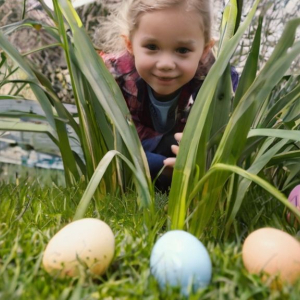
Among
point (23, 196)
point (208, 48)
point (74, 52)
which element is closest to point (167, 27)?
point (208, 48)

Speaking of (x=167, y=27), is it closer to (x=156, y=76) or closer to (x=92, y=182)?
(x=156, y=76)

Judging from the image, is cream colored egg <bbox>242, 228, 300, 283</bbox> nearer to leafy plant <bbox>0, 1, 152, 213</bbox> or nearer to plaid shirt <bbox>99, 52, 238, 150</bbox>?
leafy plant <bbox>0, 1, 152, 213</bbox>

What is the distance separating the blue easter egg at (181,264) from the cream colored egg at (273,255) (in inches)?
3.0

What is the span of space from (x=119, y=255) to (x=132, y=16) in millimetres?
1172

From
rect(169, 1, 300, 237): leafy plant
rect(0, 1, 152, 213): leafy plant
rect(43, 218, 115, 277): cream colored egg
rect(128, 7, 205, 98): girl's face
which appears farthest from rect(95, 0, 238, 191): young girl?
rect(43, 218, 115, 277): cream colored egg

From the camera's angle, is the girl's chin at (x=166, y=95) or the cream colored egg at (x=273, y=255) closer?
the cream colored egg at (x=273, y=255)

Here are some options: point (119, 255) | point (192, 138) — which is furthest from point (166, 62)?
point (119, 255)

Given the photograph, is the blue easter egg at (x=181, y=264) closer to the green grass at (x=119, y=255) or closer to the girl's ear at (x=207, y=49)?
the green grass at (x=119, y=255)

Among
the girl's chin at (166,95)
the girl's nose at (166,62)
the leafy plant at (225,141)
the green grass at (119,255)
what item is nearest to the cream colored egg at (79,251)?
the green grass at (119,255)

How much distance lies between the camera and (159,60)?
5.58 feet

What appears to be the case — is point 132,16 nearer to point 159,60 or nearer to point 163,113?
point 159,60

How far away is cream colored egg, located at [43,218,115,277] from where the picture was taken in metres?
0.75

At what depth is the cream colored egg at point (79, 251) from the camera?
0.75 metres

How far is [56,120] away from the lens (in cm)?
135
